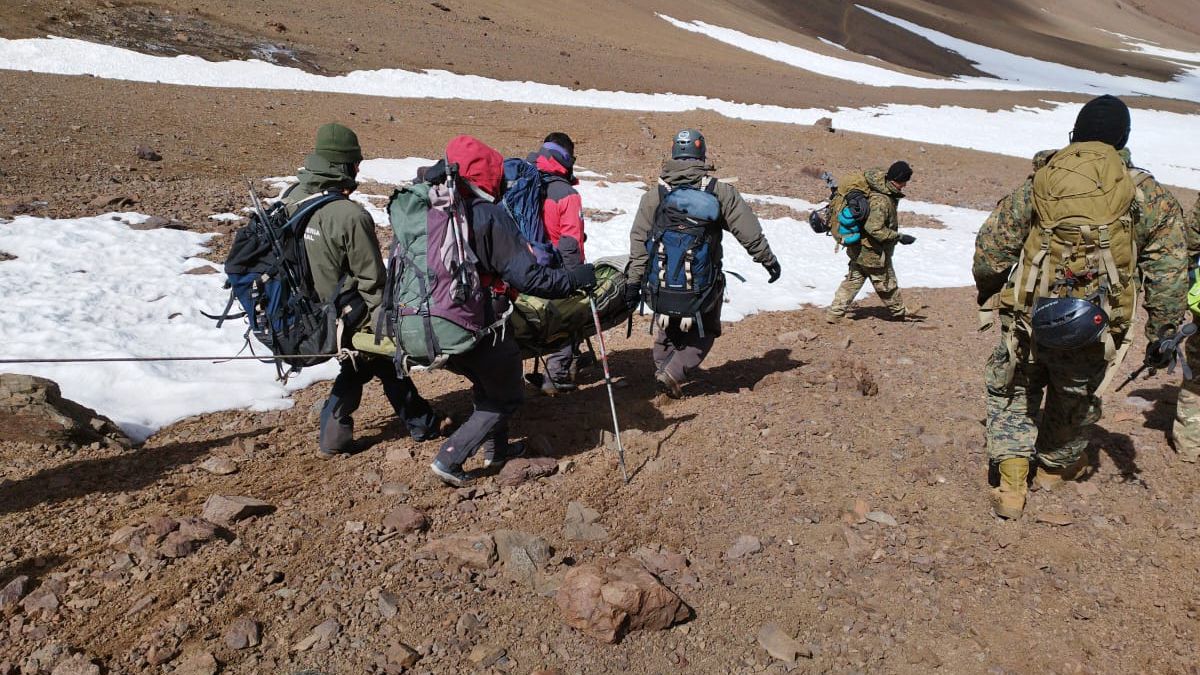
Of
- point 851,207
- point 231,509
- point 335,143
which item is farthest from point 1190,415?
point 231,509

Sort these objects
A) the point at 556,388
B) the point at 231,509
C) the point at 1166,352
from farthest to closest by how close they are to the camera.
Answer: the point at 556,388, the point at 1166,352, the point at 231,509

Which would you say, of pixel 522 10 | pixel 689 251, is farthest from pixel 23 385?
pixel 522 10

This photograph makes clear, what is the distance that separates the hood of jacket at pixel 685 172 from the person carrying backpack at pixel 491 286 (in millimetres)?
1402

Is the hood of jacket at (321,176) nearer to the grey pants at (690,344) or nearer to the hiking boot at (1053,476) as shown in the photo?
the grey pants at (690,344)

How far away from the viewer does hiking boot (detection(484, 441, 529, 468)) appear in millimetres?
5430

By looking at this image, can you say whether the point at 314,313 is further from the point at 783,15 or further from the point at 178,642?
the point at 783,15

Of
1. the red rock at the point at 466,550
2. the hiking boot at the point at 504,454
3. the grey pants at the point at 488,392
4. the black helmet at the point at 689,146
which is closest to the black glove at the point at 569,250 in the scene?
the black helmet at the point at 689,146

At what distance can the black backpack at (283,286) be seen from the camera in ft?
16.2

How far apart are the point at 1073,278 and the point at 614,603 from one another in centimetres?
304

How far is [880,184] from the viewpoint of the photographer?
28.8 ft

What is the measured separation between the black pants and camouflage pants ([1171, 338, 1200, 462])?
542 cm

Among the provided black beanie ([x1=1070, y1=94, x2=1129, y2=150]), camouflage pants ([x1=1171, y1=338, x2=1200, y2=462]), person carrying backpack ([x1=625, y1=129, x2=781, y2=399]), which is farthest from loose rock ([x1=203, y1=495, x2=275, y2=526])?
camouflage pants ([x1=1171, y1=338, x2=1200, y2=462])

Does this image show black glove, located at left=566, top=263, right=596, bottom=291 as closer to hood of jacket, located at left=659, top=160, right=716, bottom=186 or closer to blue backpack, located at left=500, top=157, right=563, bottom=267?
blue backpack, located at left=500, top=157, right=563, bottom=267

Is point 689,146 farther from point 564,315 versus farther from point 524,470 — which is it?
point 524,470
